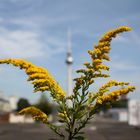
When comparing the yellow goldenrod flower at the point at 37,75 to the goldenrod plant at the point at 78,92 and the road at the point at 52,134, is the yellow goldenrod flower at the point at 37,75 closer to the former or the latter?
the goldenrod plant at the point at 78,92

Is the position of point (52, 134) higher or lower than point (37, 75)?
higher

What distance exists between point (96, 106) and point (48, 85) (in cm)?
82

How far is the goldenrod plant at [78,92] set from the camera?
6.24 meters

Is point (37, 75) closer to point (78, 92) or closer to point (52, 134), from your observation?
point (78, 92)

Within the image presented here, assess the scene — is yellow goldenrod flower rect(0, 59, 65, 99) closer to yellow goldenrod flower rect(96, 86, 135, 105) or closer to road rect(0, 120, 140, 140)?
yellow goldenrod flower rect(96, 86, 135, 105)

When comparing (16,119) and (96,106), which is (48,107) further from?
(96,106)

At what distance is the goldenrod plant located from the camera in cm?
624

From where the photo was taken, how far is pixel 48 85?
6395mm

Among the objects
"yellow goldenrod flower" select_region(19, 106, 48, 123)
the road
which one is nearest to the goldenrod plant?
"yellow goldenrod flower" select_region(19, 106, 48, 123)

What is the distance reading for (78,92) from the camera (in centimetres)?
663

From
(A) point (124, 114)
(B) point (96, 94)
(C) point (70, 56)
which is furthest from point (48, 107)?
(B) point (96, 94)

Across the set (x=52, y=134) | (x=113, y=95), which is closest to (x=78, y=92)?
(x=113, y=95)

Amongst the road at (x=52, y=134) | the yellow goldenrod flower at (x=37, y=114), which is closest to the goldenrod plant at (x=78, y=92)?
the yellow goldenrod flower at (x=37, y=114)

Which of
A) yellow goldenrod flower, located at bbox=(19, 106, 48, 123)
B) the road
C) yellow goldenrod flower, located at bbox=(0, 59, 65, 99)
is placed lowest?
yellow goldenrod flower, located at bbox=(19, 106, 48, 123)
